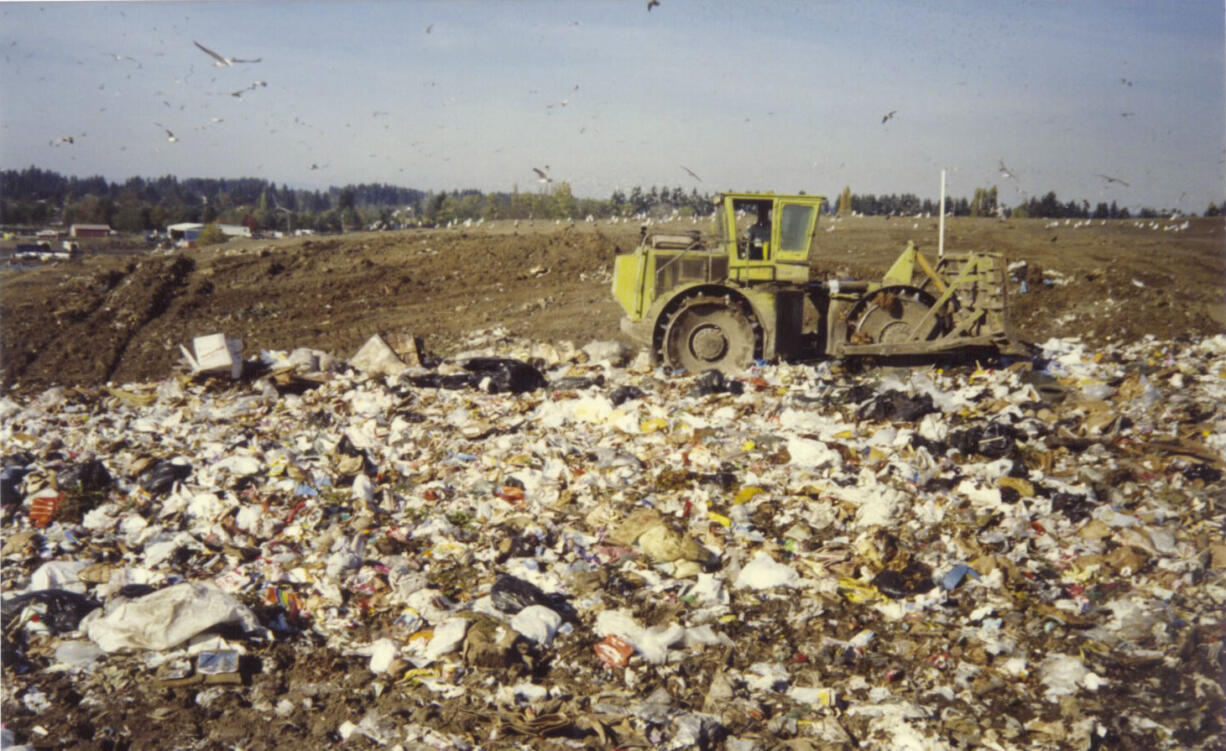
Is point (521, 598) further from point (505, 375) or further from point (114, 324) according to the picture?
point (114, 324)

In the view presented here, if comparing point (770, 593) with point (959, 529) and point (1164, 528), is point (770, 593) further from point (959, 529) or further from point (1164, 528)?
point (1164, 528)

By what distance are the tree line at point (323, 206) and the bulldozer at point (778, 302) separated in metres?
11.8

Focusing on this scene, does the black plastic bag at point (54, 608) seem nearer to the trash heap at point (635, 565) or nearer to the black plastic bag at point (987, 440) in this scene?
the trash heap at point (635, 565)

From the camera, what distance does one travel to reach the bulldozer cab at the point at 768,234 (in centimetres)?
777

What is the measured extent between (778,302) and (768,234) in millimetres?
608

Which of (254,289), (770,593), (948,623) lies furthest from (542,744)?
(254,289)

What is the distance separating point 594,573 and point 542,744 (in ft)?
4.46

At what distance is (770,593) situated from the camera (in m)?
4.44

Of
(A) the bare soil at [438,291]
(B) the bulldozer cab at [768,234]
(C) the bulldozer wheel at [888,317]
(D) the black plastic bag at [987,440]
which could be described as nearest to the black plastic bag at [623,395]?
(B) the bulldozer cab at [768,234]

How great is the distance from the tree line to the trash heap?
13.7m

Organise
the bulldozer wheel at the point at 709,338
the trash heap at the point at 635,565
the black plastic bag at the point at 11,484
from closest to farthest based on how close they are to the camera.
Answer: the trash heap at the point at 635,565 → the black plastic bag at the point at 11,484 → the bulldozer wheel at the point at 709,338

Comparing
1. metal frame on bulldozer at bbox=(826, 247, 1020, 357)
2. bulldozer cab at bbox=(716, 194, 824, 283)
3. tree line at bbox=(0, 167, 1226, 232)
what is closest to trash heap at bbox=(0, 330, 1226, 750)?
metal frame on bulldozer at bbox=(826, 247, 1020, 357)

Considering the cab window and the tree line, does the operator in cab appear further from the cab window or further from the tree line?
the tree line

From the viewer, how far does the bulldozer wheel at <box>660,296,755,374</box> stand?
26.0 feet
